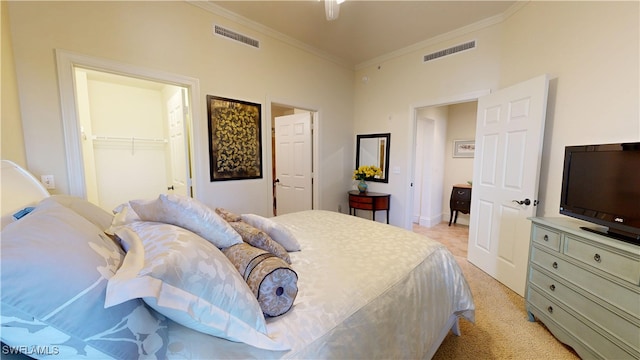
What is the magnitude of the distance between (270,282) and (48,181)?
7.34 feet

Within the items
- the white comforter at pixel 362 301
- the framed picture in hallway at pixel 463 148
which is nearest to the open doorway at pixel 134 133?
the white comforter at pixel 362 301

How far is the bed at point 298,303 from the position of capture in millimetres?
541

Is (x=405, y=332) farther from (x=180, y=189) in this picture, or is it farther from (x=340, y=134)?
(x=340, y=134)

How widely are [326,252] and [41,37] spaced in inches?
105

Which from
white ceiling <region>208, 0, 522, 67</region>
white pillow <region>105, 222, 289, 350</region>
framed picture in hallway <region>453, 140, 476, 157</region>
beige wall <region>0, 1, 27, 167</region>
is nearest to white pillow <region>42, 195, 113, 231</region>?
white pillow <region>105, 222, 289, 350</region>

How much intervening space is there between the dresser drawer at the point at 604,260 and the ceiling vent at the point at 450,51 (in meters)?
2.46

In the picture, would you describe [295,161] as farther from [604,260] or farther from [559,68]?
[604,260]

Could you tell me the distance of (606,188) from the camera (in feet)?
5.08

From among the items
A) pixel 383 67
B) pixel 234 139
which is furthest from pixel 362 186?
pixel 234 139

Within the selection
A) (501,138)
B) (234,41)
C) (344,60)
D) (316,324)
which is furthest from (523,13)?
(316,324)

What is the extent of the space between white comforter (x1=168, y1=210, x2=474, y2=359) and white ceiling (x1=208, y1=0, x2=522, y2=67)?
7.76 ft

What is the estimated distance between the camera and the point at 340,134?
4145 millimetres

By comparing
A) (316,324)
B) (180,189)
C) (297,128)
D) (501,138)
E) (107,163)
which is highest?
(297,128)

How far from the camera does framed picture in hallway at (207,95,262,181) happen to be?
273cm
